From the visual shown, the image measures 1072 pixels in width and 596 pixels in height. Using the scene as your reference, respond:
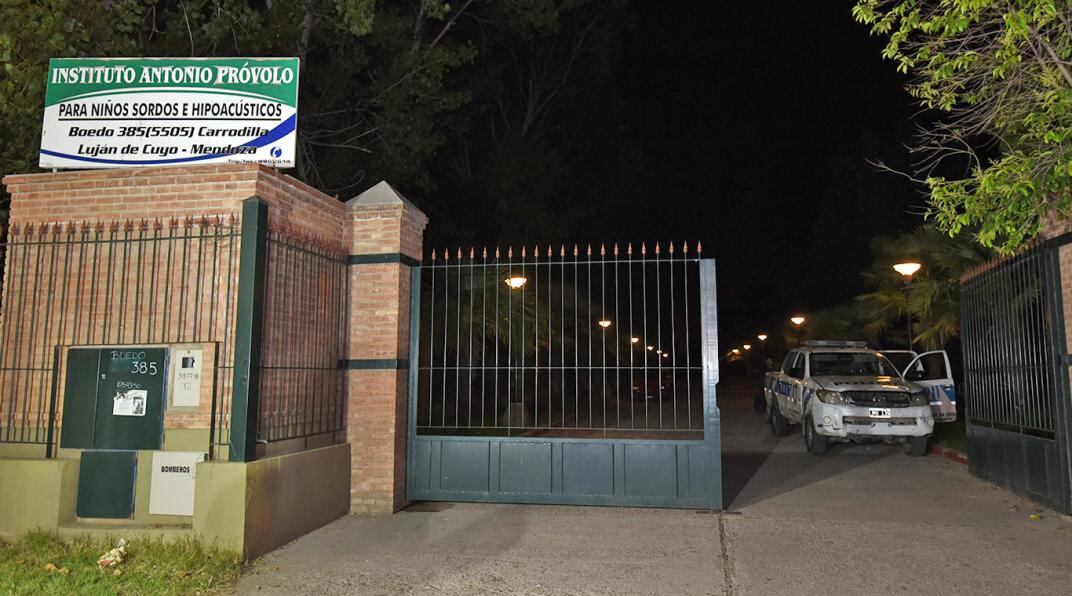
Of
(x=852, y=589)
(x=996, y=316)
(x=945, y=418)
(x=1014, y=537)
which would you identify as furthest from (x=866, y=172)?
(x=852, y=589)

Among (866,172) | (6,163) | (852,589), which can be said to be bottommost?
(852,589)

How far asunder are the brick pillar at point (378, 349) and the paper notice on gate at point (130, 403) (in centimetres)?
204

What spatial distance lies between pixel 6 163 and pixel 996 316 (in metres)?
12.9

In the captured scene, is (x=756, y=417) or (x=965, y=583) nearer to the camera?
(x=965, y=583)

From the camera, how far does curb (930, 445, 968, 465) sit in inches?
467

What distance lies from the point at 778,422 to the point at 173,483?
42.9 feet

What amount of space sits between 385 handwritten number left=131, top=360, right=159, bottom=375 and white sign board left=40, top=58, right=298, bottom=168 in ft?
6.77

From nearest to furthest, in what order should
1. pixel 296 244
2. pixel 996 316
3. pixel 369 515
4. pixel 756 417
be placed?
pixel 296 244
pixel 369 515
pixel 996 316
pixel 756 417

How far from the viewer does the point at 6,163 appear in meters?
9.70

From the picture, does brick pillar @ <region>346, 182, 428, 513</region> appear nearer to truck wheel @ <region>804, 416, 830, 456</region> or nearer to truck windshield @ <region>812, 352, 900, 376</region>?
truck wheel @ <region>804, 416, 830, 456</region>

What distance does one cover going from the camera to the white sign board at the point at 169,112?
297 inches

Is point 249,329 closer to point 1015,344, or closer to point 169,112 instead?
point 169,112

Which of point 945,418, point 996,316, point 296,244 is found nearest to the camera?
point 296,244

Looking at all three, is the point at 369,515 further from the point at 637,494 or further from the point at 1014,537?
the point at 1014,537
